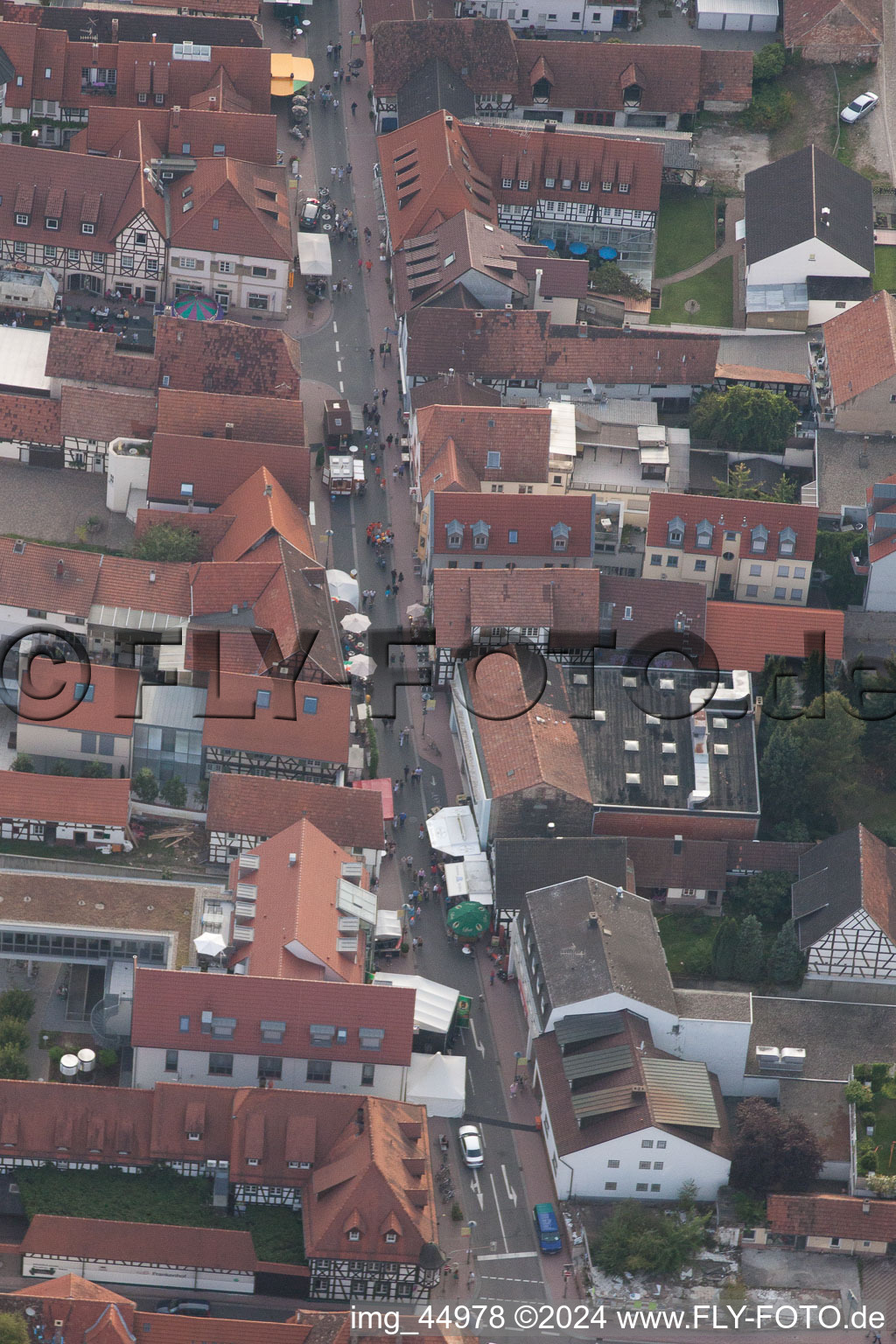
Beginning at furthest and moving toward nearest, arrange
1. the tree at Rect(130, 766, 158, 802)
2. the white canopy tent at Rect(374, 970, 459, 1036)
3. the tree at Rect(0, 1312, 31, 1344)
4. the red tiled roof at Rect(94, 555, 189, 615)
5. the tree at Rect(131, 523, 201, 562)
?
the tree at Rect(131, 523, 201, 562), the red tiled roof at Rect(94, 555, 189, 615), the tree at Rect(130, 766, 158, 802), the white canopy tent at Rect(374, 970, 459, 1036), the tree at Rect(0, 1312, 31, 1344)

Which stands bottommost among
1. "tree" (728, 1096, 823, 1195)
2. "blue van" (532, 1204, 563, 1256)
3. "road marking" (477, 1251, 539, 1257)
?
"road marking" (477, 1251, 539, 1257)

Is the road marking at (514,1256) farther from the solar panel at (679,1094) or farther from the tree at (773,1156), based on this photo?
the tree at (773,1156)

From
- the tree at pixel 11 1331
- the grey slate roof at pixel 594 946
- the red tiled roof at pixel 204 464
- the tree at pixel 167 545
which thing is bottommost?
the tree at pixel 11 1331

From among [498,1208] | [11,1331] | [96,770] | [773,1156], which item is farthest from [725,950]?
[11,1331]

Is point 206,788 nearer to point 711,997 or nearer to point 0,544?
point 0,544

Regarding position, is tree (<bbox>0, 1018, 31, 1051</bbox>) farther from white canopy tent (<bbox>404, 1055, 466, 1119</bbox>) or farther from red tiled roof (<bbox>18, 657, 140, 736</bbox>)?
white canopy tent (<bbox>404, 1055, 466, 1119</bbox>)

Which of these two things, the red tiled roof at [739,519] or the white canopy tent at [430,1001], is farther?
the red tiled roof at [739,519]

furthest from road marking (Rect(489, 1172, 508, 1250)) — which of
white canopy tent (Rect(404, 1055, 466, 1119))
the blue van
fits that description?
white canopy tent (Rect(404, 1055, 466, 1119))

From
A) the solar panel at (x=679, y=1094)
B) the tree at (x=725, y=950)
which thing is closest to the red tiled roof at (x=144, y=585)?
the tree at (x=725, y=950)
